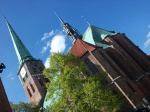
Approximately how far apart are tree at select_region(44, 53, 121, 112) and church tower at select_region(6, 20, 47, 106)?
736 inches

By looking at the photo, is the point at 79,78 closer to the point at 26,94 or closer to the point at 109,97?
the point at 109,97

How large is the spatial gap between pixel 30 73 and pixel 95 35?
49.1ft

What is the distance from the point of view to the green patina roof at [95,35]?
32.1 metres

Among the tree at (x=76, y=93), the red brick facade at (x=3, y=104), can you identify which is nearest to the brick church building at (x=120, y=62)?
the tree at (x=76, y=93)

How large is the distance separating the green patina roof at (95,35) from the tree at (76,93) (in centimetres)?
1098

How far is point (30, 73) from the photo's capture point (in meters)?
41.7

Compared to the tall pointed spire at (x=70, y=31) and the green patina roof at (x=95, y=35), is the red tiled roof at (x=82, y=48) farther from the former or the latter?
the tall pointed spire at (x=70, y=31)

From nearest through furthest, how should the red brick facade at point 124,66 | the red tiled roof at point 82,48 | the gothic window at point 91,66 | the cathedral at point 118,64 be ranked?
the red brick facade at point 124,66 → the cathedral at point 118,64 → the gothic window at point 91,66 → the red tiled roof at point 82,48

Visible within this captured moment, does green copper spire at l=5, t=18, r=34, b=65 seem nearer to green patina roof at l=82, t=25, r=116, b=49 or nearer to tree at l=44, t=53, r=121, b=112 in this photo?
green patina roof at l=82, t=25, r=116, b=49

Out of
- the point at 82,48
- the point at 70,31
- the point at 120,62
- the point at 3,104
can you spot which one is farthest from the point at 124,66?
the point at 3,104

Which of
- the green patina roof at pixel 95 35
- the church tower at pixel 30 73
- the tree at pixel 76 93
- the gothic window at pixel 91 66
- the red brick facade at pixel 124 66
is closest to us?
the tree at pixel 76 93

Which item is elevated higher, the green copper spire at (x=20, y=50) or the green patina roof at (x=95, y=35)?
the green copper spire at (x=20, y=50)

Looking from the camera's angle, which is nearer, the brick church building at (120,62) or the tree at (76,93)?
the tree at (76,93)

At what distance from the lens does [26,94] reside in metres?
43.3
